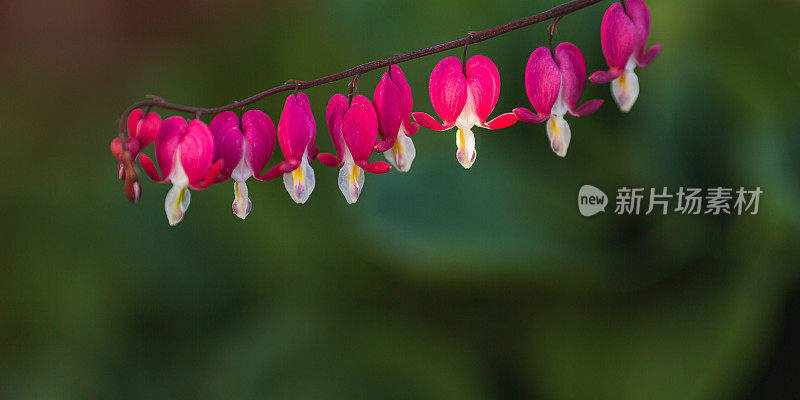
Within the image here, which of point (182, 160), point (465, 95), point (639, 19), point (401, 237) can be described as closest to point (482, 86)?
point (465, 95)

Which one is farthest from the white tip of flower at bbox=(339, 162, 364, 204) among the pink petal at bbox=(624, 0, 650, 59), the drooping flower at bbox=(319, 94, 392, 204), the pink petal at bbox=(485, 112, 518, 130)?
the pink petal at bbox=(624, 0, 650, 59)

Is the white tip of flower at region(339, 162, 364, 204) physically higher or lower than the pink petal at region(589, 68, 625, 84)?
lower

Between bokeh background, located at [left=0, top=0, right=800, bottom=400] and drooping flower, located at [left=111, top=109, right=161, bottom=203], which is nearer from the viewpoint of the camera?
drooping flower, located at [left=111, top=109, right=161, bottom=203]

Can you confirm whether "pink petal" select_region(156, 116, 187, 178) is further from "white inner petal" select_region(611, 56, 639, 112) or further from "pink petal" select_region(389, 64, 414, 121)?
"white inner petal" select_region(611, 56, 639, 112)

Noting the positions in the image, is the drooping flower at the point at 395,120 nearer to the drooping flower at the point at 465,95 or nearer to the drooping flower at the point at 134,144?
the drooping flower at the point at 465,95

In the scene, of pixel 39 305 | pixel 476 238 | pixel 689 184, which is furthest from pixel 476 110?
pixel 39 305

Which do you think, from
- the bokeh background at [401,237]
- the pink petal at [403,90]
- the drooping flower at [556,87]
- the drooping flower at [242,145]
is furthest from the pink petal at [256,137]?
the bokeh background at [401,237]
